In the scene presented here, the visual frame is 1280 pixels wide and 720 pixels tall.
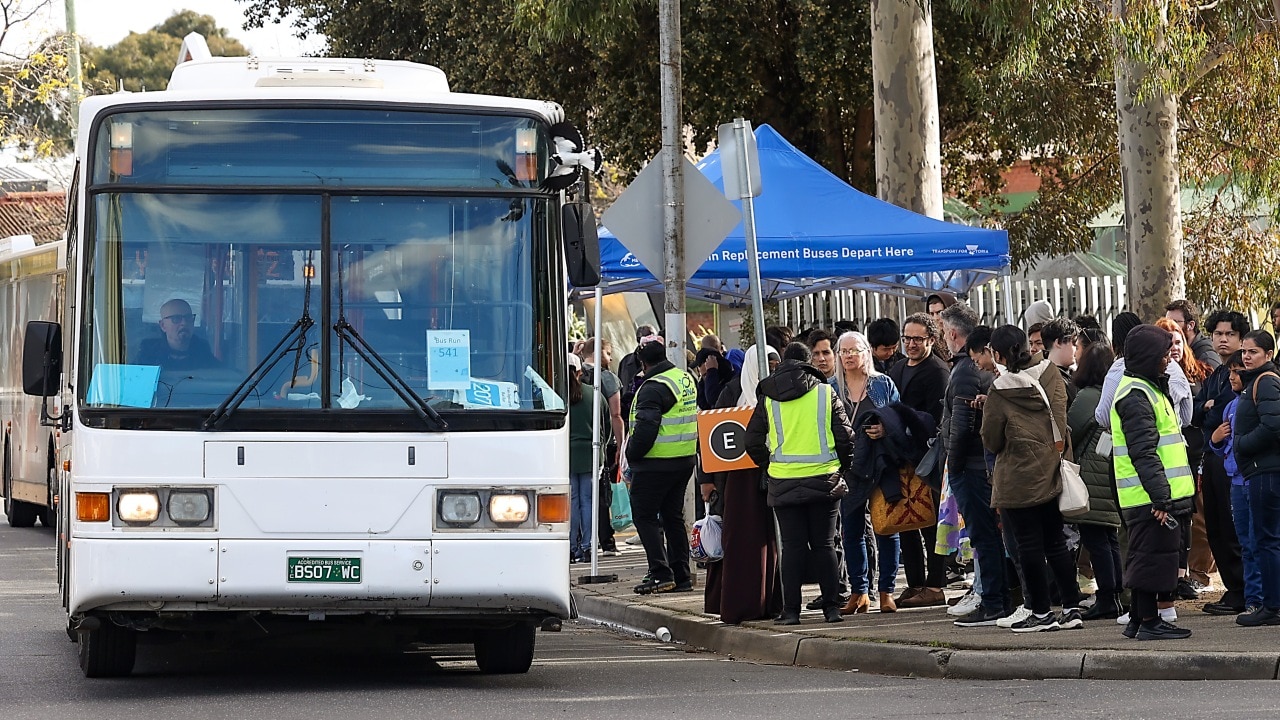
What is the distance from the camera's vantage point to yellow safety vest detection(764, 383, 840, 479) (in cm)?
1080

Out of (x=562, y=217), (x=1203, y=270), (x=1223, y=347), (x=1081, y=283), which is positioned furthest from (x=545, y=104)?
(x=1203, y=270)

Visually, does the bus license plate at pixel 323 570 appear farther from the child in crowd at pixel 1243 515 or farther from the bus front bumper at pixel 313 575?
the child in crowd at pixel 1243 515

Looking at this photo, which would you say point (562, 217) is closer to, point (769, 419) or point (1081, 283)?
point (769, 419)

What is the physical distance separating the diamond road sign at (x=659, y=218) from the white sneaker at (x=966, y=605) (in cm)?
298

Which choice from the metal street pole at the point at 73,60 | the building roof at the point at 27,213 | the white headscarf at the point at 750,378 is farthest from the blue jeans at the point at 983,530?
the building roof at the point at 27,213

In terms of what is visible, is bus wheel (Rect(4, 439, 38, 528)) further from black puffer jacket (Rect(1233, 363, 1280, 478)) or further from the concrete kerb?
black puffer jacket (Rect(1233, 363, 1280, 478))

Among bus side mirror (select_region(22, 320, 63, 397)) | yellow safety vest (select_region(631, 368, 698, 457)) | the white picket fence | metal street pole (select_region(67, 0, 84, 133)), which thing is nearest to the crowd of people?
yellow safety vest (select_region(631, 368, 698, 457))

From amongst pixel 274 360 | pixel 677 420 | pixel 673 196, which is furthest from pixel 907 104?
pixel 274 360

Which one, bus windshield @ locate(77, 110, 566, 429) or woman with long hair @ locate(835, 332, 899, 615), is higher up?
bus windshield @ locate(77, 110, 566, 429)

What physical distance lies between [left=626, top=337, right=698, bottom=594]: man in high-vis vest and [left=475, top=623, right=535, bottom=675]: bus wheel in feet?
10.8

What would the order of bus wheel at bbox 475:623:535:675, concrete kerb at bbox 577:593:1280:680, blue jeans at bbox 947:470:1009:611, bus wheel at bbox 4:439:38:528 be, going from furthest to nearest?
bus wheel at bbox 4:439:38:528 < blue jeans at bbox 947:470:1009:611 < bus wheel at bbox 475:623:535:675 < concrete kerb at bbox 577:593:1280:680

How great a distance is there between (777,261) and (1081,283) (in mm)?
4137

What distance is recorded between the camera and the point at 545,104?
30.3 ft

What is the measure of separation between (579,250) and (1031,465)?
2814 millimetres
